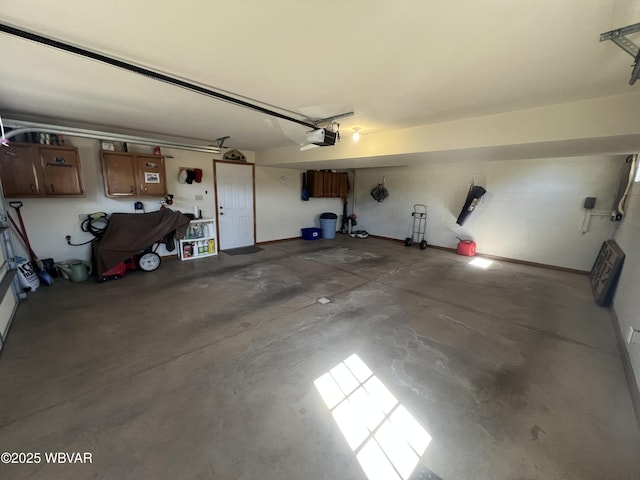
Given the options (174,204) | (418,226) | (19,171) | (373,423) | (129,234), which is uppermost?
(19,171)

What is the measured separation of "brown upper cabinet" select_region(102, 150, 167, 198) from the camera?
4297 millimetres

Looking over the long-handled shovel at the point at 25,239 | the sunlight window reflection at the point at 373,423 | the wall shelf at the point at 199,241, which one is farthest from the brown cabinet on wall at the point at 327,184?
the sunlight window reflection at the point at 373,423

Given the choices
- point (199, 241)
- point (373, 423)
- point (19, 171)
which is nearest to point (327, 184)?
point (199, 241)

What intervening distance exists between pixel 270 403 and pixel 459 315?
8.56ft

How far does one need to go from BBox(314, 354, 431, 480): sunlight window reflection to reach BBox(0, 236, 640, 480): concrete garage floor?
0.04m

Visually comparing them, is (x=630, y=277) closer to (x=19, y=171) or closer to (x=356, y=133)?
(x=356, y=133)

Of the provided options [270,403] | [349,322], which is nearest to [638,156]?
[349,322]

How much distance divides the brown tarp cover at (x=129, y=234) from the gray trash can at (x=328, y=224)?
4.07m

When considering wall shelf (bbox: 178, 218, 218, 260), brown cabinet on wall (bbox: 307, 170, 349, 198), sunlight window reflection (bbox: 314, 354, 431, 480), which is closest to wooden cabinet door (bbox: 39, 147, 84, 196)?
wall shelf (bbox: 178, 218, 218, 260)

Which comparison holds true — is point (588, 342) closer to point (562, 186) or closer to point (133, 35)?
point (562, 186)

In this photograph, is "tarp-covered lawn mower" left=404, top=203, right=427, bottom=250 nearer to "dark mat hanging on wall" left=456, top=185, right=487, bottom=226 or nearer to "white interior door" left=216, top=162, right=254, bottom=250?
"dark mat hanging on wall" left=456, top=185, right=487, bottom=226

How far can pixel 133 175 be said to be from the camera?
4500 mm

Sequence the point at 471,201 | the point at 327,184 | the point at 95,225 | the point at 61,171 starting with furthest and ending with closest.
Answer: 1. the point at 327,184
2. the point at 471,201
3. the point at 95,225
4. the point at 61,171

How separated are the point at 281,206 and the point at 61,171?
4.46m
